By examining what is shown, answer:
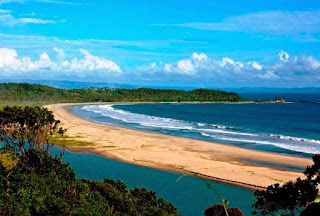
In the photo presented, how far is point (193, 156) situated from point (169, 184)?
12305 mm

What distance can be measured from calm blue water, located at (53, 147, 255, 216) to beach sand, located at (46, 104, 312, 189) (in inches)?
71.2

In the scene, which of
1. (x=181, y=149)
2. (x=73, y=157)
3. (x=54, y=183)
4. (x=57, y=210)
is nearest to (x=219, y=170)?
(x=181, y=149)

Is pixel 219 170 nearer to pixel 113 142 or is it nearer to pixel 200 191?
pixel 200 191

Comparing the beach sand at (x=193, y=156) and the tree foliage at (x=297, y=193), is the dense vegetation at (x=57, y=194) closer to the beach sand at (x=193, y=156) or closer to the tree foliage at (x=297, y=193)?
the tree foliage at (x=297, y=193)

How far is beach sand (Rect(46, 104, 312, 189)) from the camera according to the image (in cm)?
3616

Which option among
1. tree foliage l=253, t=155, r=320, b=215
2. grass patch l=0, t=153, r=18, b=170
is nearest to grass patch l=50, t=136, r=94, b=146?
grass patch l=0, t=153, r=18, b=170

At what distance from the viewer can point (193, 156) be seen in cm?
4559

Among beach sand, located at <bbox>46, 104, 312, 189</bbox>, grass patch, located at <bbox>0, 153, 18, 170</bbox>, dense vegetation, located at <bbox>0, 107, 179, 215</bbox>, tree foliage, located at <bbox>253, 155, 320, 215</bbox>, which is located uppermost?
tree foliage, located at <bbox>253, 155, 320, 215</bbox>

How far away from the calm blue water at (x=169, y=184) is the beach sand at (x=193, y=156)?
71.2 inches

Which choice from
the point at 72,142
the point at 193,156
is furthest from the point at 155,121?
the point at 193,156

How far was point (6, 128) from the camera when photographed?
36.3 metres

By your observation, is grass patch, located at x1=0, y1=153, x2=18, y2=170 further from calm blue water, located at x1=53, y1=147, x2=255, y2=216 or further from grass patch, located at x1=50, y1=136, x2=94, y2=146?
grass patch, located at x1=50, y1=136, x2=94, y2=146

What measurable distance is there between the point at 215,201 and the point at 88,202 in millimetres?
14138

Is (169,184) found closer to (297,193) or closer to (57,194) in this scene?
(57,194)
